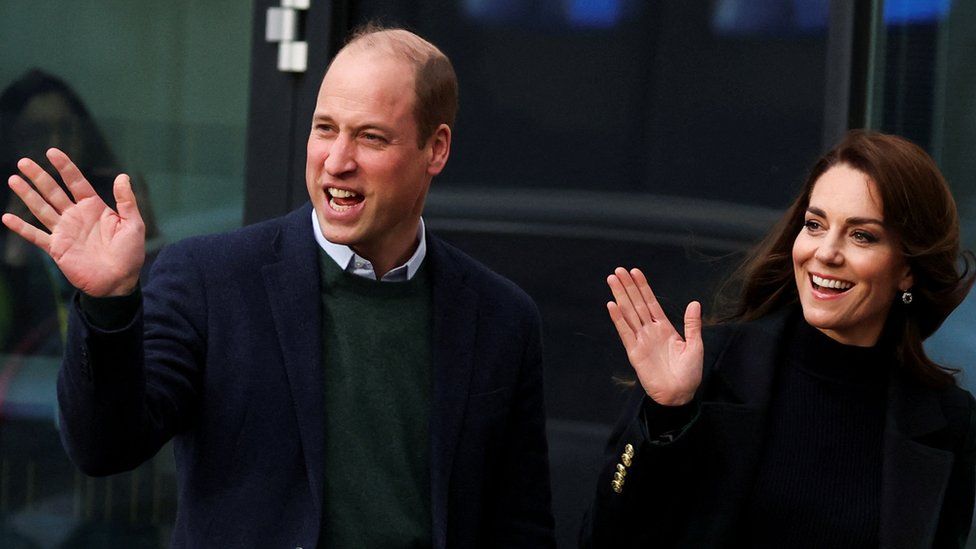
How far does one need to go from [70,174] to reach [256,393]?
0.59m

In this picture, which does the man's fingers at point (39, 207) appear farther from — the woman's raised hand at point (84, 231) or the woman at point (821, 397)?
the woman at point (821, 397)

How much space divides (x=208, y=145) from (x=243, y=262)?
1.92 meters

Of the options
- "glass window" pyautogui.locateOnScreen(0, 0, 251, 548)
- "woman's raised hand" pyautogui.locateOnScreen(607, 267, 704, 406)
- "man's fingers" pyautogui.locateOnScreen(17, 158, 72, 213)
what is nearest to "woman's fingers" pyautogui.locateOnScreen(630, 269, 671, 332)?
"woman's raised hand" pyautogui.locateOnScreen(607, 267, 704, 406)

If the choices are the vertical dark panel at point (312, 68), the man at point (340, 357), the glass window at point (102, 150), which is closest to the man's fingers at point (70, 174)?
the man at point (340, 357)

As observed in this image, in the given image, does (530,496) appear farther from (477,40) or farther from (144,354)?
(477,40)

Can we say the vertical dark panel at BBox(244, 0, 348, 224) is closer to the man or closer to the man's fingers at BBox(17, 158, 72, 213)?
the man

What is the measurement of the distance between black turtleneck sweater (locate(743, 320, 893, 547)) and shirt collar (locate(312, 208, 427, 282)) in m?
0.85

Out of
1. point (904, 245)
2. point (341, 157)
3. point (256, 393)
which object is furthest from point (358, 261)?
point (904, 245)

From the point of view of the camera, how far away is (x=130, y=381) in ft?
8.74

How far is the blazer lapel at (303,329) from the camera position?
9.61ft

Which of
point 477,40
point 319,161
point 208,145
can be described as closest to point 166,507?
point 208,145

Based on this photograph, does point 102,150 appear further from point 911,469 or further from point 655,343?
point 911,469

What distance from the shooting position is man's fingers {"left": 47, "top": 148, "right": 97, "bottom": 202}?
263 cm

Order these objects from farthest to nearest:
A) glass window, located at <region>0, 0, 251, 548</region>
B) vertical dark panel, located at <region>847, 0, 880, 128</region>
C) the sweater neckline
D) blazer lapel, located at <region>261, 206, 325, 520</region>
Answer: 1. glass window, located at <region>0, 0, 251, 548</region>
2. vertical dark panel, located at <region>847, 0, 880, 128</region>
3. the sweater neckline
4. blazer lapel, located at <region>261, 206, 325, 520</region>
